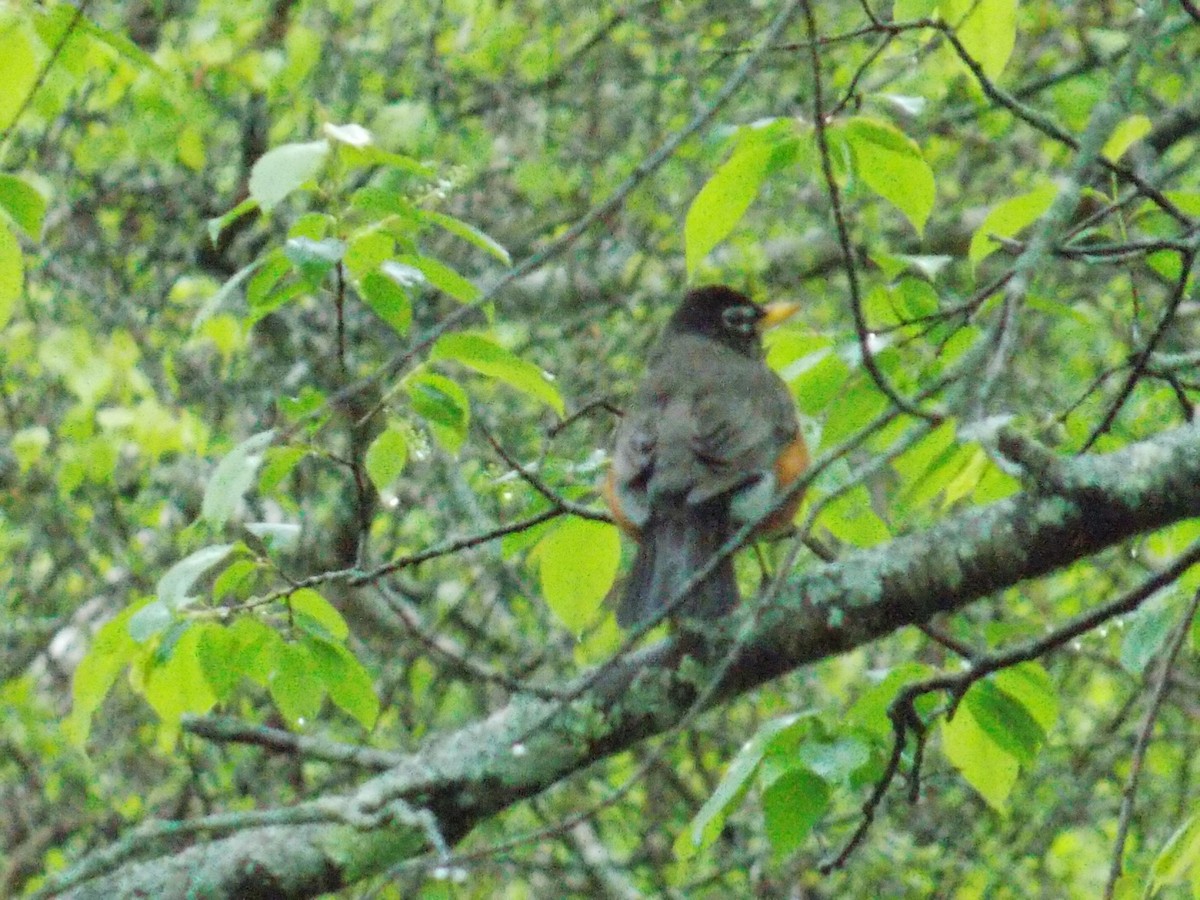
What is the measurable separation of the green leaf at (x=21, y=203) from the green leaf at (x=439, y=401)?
1.82 feet

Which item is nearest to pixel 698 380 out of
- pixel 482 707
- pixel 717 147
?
pixel 717 147

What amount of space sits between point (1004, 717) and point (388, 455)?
38.6 inches

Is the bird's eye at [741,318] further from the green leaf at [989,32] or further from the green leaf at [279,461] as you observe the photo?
the green leaf at [279,461]

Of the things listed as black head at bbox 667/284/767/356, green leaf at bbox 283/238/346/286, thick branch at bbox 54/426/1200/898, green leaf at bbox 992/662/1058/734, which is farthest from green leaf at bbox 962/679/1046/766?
black head at bbox 667/284/767/356

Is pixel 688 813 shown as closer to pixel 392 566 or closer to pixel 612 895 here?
pixel 612 895

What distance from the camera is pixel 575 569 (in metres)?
2.61

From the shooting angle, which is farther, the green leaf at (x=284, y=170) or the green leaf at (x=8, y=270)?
the green leaf at (x=8, y=270)

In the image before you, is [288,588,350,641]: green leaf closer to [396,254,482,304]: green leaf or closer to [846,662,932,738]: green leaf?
[396,254,482,304]: green leaf

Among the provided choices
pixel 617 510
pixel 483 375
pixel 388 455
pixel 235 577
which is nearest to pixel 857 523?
pixel 617 510

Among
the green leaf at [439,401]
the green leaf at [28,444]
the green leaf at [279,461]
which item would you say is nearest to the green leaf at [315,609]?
the green leaf at [279,461]

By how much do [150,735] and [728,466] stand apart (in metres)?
3.83

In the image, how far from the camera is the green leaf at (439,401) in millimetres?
2393

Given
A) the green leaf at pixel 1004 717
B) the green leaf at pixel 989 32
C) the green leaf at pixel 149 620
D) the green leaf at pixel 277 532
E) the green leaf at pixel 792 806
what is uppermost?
the green leaf at pixel 989 32

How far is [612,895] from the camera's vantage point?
15.8 feet
